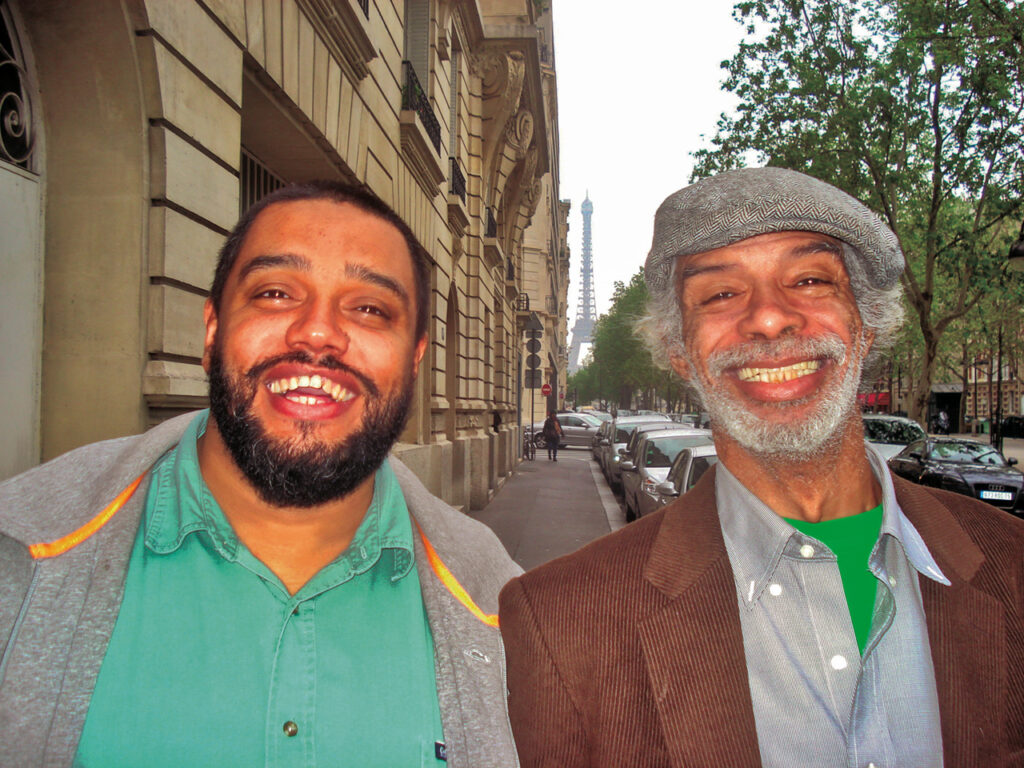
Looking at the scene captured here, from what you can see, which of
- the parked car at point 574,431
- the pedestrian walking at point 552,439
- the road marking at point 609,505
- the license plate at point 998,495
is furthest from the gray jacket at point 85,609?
the parked car at point 574,431

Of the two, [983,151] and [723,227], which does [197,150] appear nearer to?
[723,227]

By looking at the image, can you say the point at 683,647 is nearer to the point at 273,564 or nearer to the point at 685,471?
the point at 273,564

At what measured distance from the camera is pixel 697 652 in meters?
1.75

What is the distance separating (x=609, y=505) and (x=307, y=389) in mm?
14862

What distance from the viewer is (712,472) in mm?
2182

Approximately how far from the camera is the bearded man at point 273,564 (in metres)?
1.57

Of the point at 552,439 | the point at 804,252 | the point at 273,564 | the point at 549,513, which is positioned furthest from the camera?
the point at 552,439

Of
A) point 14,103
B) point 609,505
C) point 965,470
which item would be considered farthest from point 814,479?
point 609,505

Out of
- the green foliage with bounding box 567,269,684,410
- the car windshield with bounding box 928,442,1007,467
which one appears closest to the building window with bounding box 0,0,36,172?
the car windshield with bounding box 928,442,1007,467

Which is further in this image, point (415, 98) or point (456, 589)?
point (415, 98)

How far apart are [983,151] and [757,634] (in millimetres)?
21286

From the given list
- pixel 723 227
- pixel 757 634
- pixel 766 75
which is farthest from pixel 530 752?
pixel 766 75

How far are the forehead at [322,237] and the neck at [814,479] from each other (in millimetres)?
1085

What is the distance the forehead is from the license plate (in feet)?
46.2
